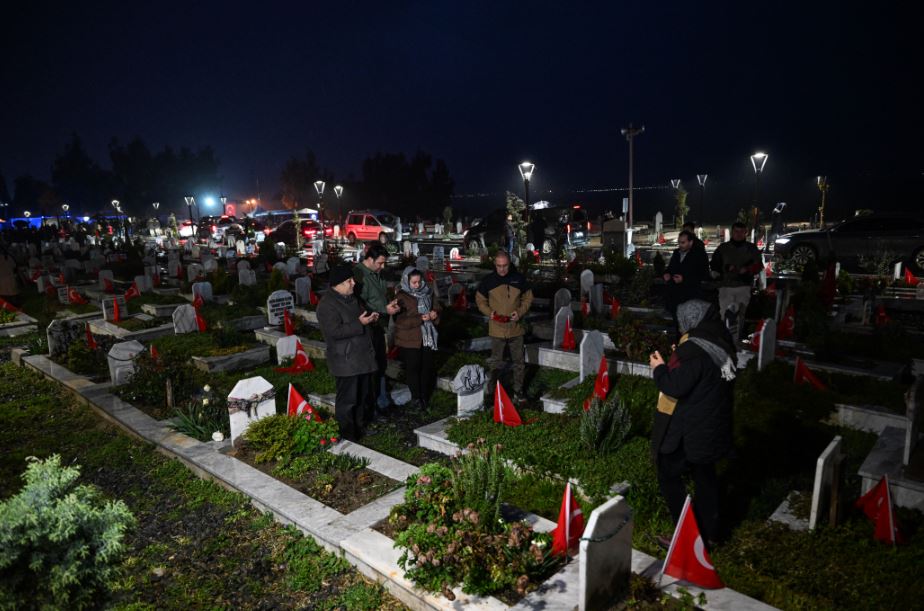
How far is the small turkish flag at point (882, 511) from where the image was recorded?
12.7 feet

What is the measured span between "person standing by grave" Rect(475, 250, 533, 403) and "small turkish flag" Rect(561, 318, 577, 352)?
5.99 feet

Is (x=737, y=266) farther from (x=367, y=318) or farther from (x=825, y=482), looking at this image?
(x=367, y=318)

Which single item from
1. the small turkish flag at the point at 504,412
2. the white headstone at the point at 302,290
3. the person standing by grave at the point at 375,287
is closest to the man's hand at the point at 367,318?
the person standing by grave at the point at 375,287

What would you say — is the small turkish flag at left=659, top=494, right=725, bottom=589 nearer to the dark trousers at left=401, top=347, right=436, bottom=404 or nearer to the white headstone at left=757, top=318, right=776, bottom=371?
the dark trousers at left=401, top=347, right=436, bottom=404

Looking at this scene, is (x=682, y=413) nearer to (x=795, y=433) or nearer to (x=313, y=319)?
(x=795, y=433)

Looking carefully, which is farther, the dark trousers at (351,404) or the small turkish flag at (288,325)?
the small turkish flag at (288,325)

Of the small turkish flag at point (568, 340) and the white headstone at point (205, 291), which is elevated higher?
the white headstone at point (205, 291)

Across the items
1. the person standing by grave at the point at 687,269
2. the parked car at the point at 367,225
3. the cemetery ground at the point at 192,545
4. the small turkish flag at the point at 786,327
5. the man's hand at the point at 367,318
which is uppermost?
the parked car at the point at 367,225

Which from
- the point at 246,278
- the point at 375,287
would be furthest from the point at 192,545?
the point at 246,278

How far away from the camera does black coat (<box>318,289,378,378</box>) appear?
5574mm

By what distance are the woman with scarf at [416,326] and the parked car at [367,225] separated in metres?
21.8

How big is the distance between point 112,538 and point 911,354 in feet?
28.0

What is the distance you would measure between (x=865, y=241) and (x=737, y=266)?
9058 mm

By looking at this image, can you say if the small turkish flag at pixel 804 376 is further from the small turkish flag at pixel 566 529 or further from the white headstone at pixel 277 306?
the white headstone at pixel 277 306
